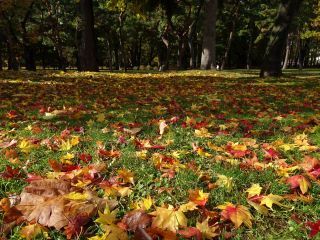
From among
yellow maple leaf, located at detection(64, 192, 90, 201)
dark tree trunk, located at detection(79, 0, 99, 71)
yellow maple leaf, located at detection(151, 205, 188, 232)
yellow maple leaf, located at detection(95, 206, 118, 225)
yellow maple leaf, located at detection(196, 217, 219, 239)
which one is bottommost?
yellow maple leaf, located at detection(196, 217, 219, 239)

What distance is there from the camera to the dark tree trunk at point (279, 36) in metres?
13.8

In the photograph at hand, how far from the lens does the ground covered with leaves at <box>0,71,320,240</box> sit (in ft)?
7.50

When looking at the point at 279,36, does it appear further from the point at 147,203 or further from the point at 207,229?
the point at 207,229

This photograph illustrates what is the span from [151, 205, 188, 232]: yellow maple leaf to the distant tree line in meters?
12.9

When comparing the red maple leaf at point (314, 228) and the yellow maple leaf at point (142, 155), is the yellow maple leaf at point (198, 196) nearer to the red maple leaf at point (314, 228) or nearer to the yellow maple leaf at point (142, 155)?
the red maple leaf at point (314, 228)

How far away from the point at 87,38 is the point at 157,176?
15.6 m

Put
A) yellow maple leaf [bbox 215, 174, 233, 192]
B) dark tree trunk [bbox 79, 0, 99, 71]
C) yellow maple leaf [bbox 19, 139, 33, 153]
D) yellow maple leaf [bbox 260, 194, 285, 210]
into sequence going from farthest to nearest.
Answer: dark tree trunk [bbox 79, 0, 99, 71]
yellow maple leaf [bbox 19, 139, 33, 153]
yellow maple leaf [bbox 215, 174, 233, 192]
yellow maple leaf [bbox 260, 194, 285, 210]

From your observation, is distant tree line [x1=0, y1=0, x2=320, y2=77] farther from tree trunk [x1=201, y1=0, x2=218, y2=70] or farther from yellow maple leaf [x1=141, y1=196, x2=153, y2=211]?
yellow maple leaf [x1=141, y1=196, x2=153, y2=211]

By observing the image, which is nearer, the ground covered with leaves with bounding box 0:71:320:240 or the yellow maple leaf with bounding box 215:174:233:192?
the ground covered with leaves with bounding box 0:71:320:240

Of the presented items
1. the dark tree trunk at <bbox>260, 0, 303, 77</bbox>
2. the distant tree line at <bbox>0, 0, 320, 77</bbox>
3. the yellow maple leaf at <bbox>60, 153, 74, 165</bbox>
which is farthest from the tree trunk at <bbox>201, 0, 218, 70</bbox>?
the yellow maple leaf at <bbox>60, 153, 74, 165</bbox>

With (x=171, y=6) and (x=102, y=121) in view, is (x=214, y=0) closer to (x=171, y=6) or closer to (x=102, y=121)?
(x=171, y=6)

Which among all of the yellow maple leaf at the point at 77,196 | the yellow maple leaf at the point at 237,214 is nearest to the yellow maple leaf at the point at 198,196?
the yellow maple leaf at the point at 237,214

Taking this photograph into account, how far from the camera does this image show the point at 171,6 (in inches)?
1123

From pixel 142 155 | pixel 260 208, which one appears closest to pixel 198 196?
pixel 260 208
